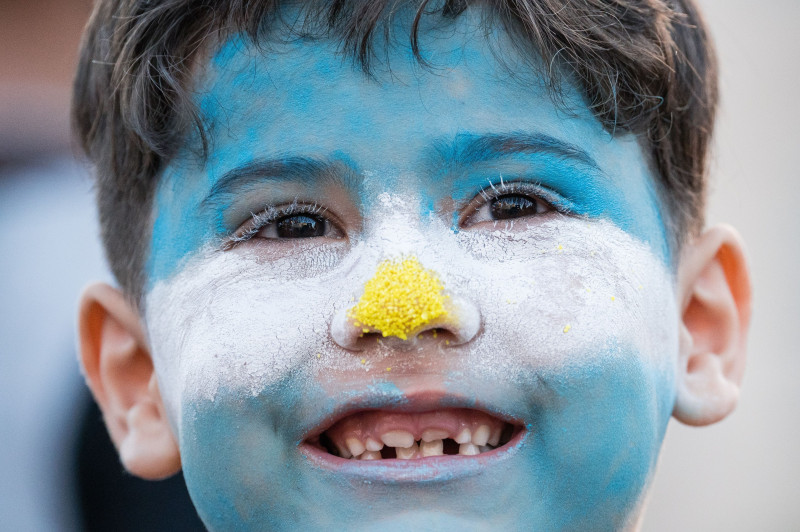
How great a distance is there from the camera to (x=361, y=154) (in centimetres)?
146

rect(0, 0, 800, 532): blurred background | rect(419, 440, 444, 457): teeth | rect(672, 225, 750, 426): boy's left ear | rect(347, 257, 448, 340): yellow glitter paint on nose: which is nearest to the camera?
rect(347, 257, 448, 340): yellow glitter paint on nose

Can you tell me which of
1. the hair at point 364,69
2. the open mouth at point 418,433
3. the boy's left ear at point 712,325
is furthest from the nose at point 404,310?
the boy's left ear at point 712,325

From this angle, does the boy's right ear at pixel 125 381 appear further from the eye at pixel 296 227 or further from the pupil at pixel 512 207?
the pupil at pixel 512 207

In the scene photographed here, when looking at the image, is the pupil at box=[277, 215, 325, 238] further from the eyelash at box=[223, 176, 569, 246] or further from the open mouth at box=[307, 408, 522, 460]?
the open mouth at box=[307, 408, 522, 460]

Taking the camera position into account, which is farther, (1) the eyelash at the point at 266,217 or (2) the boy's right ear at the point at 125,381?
(2) the boy's right ear at the point at 125,381

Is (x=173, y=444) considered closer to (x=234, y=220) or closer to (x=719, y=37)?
(x=234, y=220)

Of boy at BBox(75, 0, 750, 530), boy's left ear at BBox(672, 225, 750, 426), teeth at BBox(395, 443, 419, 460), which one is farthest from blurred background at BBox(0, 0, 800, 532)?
teeth at BBox(395, 443, 419, 460)

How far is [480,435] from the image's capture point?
1.44 meters

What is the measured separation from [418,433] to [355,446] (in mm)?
112

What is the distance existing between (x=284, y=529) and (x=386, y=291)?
17.6 inches

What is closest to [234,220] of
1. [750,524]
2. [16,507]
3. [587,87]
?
[587,87]

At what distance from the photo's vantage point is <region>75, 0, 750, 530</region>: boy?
4.54 ft

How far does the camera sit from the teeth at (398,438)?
1.43 m

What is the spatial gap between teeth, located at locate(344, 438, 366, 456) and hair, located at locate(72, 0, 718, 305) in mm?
591
